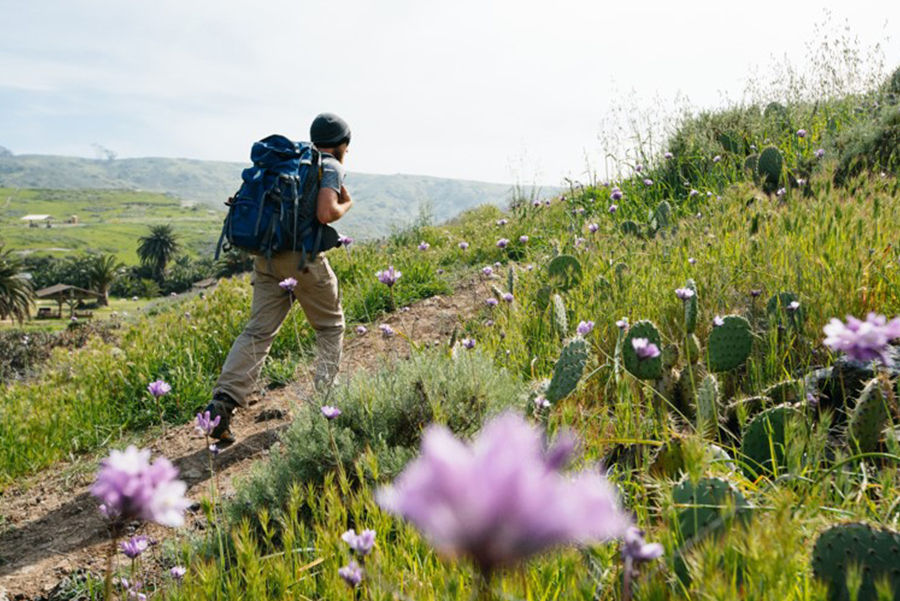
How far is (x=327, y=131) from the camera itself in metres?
4.34

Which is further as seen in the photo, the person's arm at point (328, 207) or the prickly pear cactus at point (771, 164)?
the prickly pear cactus at point (771, 164)

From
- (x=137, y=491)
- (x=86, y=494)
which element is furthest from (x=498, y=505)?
(x=86, y=494)

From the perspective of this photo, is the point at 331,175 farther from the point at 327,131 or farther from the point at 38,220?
the point at 38,220

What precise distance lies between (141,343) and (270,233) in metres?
3.73

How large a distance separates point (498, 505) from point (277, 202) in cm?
392

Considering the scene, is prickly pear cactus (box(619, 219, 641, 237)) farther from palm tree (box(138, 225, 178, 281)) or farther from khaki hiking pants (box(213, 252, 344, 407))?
palm tree (box(138, 225, 178, 281))

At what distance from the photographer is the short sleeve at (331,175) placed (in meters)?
4.13

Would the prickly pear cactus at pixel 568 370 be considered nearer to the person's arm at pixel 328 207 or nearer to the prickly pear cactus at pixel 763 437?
the prickly pear cactus at pixel 763 437

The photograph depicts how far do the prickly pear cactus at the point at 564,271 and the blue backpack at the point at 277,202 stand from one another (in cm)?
164

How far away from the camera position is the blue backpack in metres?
Answer: 4.04

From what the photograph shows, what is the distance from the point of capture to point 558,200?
9.89m


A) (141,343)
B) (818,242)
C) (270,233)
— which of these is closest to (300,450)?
(270,233)

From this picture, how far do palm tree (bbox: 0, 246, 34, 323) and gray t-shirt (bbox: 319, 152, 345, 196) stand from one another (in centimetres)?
3785

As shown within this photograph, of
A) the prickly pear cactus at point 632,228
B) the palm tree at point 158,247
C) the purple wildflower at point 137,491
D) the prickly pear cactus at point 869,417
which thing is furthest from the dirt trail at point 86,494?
the palm tree at point 158,247
